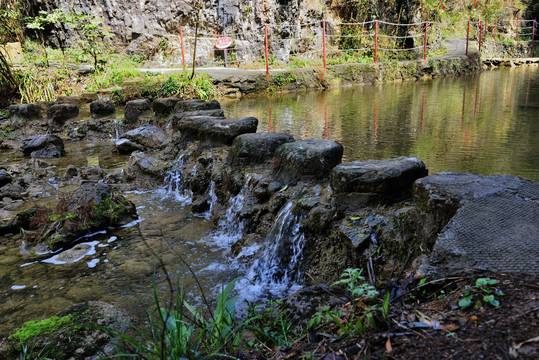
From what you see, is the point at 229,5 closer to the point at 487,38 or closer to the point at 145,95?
the point at 145,95

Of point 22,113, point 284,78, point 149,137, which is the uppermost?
point 284,78

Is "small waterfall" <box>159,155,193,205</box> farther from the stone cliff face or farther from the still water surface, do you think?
the stone cliff face

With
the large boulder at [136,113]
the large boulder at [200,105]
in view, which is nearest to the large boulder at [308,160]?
the large boulder at [200,105]

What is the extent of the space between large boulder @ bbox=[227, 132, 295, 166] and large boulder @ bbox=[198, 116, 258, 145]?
540 millimetres

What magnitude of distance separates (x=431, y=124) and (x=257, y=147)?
3.14m

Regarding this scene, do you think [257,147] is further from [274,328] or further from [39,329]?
[39,329]

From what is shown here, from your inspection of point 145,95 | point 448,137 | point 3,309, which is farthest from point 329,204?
point 145,95

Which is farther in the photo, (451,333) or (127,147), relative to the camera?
(127,147)

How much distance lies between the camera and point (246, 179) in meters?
3.79

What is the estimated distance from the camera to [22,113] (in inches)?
317

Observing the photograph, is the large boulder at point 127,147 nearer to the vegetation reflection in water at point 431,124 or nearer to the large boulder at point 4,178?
the large boulder at point 4,178

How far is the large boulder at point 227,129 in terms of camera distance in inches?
181

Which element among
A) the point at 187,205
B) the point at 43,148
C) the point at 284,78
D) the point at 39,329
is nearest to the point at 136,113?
the point at 43,148

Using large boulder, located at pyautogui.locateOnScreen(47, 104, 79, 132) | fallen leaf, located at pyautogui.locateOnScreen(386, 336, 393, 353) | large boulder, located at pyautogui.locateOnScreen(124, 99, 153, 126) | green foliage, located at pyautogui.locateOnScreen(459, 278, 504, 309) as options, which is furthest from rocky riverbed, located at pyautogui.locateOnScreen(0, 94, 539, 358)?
large boulder, located at pyautogui.locateOnScreen(47, 104, 79, 132)
